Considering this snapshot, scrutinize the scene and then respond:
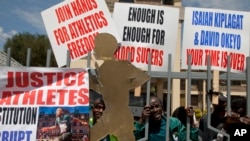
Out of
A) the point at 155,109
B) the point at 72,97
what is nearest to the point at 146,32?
the point at 155,109

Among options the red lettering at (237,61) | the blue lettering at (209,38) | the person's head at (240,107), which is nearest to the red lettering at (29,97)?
the blue lettering at (209,38)

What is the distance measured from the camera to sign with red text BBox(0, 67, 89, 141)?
256 cm

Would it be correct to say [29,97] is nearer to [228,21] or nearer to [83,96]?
[83,96]

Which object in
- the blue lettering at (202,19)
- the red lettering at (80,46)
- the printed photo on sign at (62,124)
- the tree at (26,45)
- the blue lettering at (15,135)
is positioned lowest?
the blue lettering at (15,135)

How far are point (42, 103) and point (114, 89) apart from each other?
1.95ft

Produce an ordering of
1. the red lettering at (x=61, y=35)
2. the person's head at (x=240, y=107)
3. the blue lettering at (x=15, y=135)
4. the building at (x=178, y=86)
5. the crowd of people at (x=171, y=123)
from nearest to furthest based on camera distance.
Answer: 1. the blue lettering at (x=15, y=135)
2. the crowd of people at (x=171, y=123)
3. the person's head at (x=240, y=107)
4. the red lettering at (x=61, y=35)
5. the building at (x=178, y=86)

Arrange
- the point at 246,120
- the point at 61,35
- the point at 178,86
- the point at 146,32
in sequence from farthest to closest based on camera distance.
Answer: the point at 178,86 → the point at 146,32 → the point at 61,35 → the point at 246,120

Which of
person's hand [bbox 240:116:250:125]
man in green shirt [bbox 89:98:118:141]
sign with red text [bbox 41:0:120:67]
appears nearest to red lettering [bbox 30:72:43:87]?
sign with red text [bbox 41:0:120:67]

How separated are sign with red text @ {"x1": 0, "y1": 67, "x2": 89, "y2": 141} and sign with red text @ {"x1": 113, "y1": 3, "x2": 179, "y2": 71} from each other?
77 centimetres

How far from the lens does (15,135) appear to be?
2551 millimetres

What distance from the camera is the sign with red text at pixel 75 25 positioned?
122 inches

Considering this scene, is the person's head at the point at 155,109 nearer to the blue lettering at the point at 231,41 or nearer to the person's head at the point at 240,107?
the person's head at the point at 240,107

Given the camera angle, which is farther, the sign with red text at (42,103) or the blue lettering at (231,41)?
the blue lettering at (231,41)

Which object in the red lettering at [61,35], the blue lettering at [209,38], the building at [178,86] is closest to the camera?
the red lettering at [61,35]
